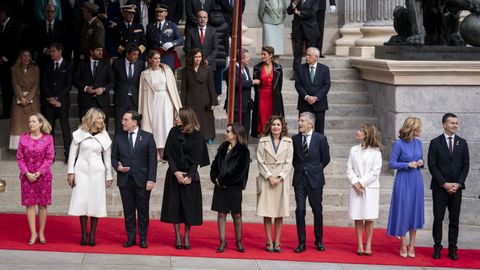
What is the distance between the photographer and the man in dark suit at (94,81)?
20.5m

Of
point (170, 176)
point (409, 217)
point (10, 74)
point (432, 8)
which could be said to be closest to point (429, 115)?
point (432, 8)

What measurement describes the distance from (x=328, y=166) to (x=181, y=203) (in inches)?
154

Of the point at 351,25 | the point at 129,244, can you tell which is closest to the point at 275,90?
the point at 129,244

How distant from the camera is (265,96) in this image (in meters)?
20.8

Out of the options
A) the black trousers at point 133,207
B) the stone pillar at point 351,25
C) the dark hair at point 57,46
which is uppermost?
the stone pillar at point 351,25

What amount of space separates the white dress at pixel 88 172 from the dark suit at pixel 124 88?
3.45 meters

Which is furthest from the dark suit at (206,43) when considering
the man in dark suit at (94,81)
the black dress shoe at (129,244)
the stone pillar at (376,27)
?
the black dress shoe at (129,244)

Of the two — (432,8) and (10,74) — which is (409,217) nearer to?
(432,8)

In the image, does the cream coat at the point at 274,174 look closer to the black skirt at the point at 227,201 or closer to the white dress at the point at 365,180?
the black skirt at the point at 227,201

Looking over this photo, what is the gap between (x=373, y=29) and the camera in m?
25.3

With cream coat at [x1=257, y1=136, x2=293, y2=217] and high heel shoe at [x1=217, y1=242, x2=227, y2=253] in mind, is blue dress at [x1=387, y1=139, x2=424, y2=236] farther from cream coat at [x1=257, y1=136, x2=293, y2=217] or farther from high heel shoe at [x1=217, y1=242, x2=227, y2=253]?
high heel shoe at [x1=217, y1=242, x2=227, y2=253]

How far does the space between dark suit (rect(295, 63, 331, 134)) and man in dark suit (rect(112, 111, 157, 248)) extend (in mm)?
3955

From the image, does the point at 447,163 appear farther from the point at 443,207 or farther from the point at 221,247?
the point at 221,247

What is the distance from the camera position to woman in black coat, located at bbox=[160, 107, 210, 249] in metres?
Result: 17.0
